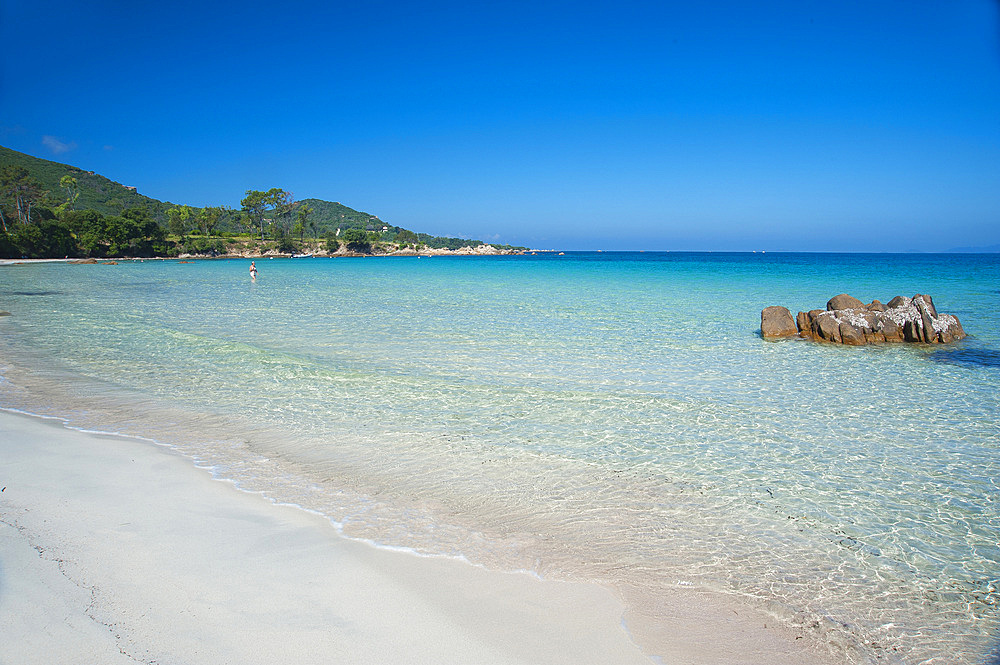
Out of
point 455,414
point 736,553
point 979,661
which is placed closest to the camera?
point 979,661

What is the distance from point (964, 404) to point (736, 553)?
23.4 ft

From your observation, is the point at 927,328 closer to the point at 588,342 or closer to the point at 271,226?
Result: the point at 588,342

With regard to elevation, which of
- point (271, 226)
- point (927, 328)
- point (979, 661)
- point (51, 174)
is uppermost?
point (51, 174)

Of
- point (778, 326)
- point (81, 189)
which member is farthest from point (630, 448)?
point (81, 189)

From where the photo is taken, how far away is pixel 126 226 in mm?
91375

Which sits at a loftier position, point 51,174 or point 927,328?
point 51,174

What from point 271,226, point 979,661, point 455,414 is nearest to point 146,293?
point 455,414

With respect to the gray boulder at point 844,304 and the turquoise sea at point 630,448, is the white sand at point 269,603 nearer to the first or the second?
the turquoise sea at point 630,448

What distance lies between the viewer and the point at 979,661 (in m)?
3.33

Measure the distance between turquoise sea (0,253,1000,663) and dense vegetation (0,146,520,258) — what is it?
3252 inches

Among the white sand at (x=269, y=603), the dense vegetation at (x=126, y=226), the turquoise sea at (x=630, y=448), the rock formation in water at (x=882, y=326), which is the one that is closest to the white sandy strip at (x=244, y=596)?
the white sand at (x=269, y=603)

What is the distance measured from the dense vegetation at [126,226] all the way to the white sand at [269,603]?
301ft

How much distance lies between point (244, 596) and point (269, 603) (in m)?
0.20

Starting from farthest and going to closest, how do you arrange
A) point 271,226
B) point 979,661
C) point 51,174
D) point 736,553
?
point 51,174 < point 271,226 < point 736,553 < point 979,661
